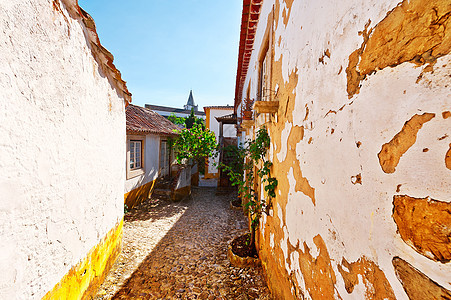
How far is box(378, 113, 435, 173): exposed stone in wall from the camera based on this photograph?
73cm

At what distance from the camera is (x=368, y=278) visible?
979mm

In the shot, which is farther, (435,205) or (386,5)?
(386,5)

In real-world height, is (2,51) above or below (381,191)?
above

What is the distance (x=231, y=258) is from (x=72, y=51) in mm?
4176

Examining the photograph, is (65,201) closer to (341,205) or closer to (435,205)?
(341,205)

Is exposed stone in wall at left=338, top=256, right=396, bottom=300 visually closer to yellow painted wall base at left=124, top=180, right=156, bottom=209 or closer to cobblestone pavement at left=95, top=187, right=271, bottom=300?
cobblestone pavement at left=95, top=187, right=271, bottom=300

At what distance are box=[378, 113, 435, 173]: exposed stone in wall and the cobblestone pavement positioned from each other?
3060mm

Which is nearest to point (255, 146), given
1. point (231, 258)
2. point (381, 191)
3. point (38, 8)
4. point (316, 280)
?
point (231, 258)

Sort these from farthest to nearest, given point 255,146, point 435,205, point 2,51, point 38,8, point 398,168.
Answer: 1. point 255,146
2. point 38,8
3. point 2,51
4. point 398,168
5. point 435,205

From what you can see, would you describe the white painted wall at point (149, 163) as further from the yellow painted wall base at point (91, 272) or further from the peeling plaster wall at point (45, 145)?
the peeling plaster wall at point (45, 145)

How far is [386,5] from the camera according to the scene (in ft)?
2.89

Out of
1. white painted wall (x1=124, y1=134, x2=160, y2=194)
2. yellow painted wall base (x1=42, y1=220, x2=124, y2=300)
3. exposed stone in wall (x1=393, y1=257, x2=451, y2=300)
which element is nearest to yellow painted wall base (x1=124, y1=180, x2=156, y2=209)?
white painted wall (x1=124, y1=134, x2=160, y2=194)

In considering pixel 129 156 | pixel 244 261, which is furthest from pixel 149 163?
pixel 244 261

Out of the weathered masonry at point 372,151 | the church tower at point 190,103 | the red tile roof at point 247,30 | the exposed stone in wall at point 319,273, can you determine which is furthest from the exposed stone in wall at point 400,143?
the church tower at point 190,103
